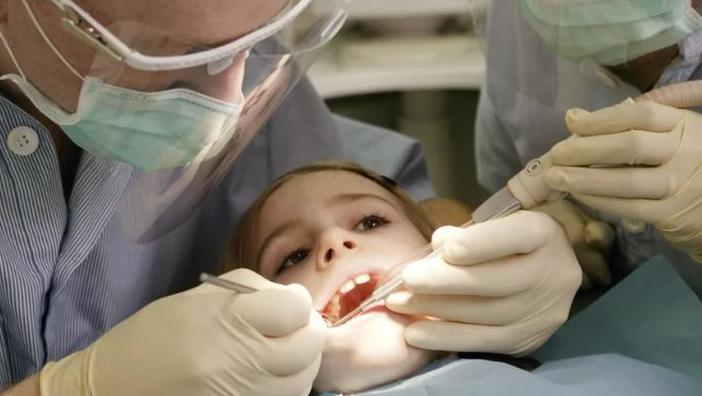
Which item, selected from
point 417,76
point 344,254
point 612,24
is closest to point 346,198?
point 344,254

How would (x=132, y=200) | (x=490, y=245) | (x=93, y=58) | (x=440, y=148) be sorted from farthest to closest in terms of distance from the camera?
1. (x=440, y=148)
2. (x=132, y=200)
3. (x=490, y=245)
4. (x=93, y=58)

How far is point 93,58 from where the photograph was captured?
3.50ft

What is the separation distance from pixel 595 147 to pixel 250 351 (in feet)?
1.69

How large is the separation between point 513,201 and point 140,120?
0.52 meters

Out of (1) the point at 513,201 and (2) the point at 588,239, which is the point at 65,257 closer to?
(1) the point at 513,201

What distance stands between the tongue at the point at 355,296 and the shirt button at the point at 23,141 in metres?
0.46

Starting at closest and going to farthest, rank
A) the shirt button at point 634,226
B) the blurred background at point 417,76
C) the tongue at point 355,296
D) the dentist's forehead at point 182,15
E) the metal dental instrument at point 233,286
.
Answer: the dentist's forehead at point 182,15 → the metal dental instrument at point 233,286 → the tongue at point 355,296 → the shirt button at point 634,226 → the blurred background at point 417,76

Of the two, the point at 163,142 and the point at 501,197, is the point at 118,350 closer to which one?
the point at 163,142

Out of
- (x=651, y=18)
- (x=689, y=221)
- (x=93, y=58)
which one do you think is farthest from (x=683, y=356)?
(x=93, y=58)

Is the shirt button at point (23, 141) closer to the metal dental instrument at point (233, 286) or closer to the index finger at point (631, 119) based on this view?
the metal dental instrument at point (233, 286)

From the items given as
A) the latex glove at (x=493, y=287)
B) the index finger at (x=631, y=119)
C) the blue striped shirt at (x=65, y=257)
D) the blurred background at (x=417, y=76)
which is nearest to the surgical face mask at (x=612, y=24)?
the index finger at (x=631, y=119)

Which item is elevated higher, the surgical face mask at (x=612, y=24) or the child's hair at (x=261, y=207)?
the surgical face mask at (x=612, y=24)

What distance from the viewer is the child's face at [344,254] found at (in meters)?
1.25

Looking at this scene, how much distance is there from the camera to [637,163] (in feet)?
4.08
